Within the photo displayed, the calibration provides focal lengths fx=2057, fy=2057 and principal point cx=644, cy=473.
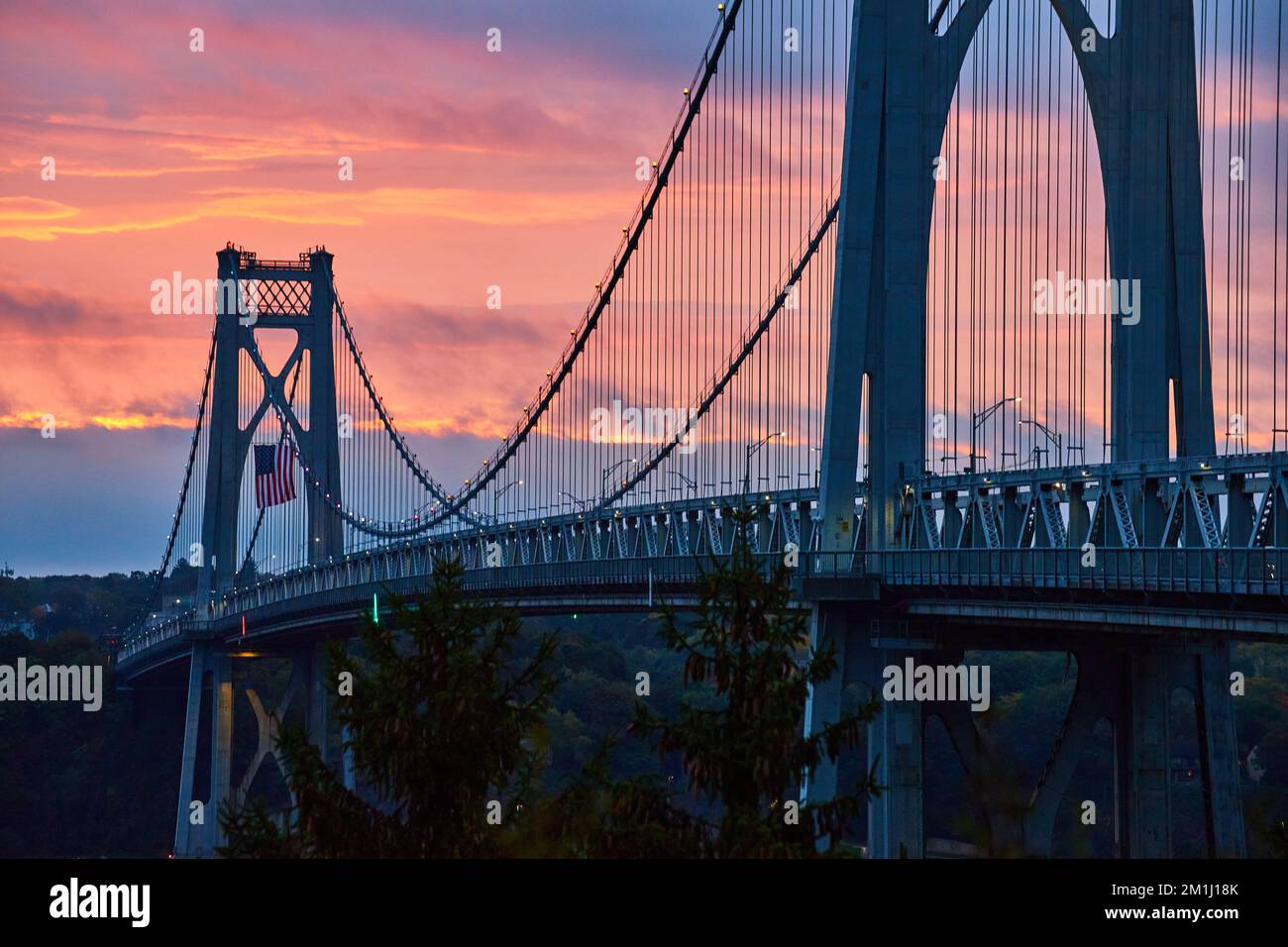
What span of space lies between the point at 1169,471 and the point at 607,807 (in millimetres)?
12622

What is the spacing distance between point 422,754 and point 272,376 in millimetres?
90996

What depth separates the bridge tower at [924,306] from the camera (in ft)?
130

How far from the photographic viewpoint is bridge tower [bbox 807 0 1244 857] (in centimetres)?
3953

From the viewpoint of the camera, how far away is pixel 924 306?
137ft

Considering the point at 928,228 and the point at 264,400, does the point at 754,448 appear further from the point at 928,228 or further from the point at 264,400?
the point at 264,400

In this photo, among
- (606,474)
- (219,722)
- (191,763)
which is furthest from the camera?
(191,763)

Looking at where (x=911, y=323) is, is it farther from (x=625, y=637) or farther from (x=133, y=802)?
(x=625, y=637)

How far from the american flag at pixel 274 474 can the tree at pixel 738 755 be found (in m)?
81.2

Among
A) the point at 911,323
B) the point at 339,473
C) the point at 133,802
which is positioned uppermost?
the point at 339,473

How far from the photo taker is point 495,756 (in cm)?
2155
